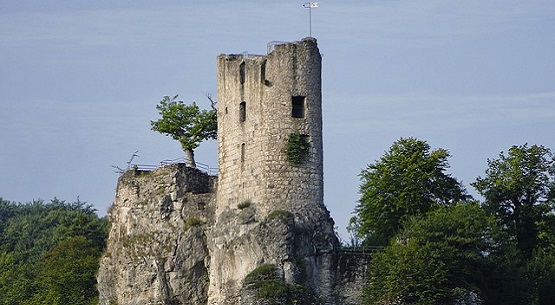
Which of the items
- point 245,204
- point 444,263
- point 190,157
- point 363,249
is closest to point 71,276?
point 190,157

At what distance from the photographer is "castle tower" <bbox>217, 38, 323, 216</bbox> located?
6950cm

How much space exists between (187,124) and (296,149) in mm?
13125

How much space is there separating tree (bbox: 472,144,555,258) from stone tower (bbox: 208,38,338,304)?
12868 mm

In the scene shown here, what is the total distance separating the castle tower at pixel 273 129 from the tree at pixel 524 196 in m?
13.2

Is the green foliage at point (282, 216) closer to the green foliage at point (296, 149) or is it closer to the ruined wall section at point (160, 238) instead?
the green foliage at point (296, 149)

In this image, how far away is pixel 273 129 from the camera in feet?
230

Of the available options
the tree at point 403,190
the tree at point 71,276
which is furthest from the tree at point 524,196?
the tree at point 71,276

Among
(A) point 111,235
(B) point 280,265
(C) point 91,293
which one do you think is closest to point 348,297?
(B) point 280,265

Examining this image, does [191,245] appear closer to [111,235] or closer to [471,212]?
[111,235]

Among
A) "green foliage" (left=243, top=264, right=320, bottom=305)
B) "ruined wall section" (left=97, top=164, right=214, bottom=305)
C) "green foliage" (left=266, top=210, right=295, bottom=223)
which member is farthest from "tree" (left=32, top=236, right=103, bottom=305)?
"green foliage" (left=266, top=210, right=295, bottom=223)

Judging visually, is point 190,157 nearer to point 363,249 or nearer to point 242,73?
point 242,73

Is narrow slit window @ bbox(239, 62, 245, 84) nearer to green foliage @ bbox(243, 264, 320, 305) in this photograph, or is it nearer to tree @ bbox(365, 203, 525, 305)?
green foliage @ bbox(243, 264, 320, 305)

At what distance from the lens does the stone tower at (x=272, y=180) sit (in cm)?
6881

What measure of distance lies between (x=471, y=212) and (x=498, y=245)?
268cm
